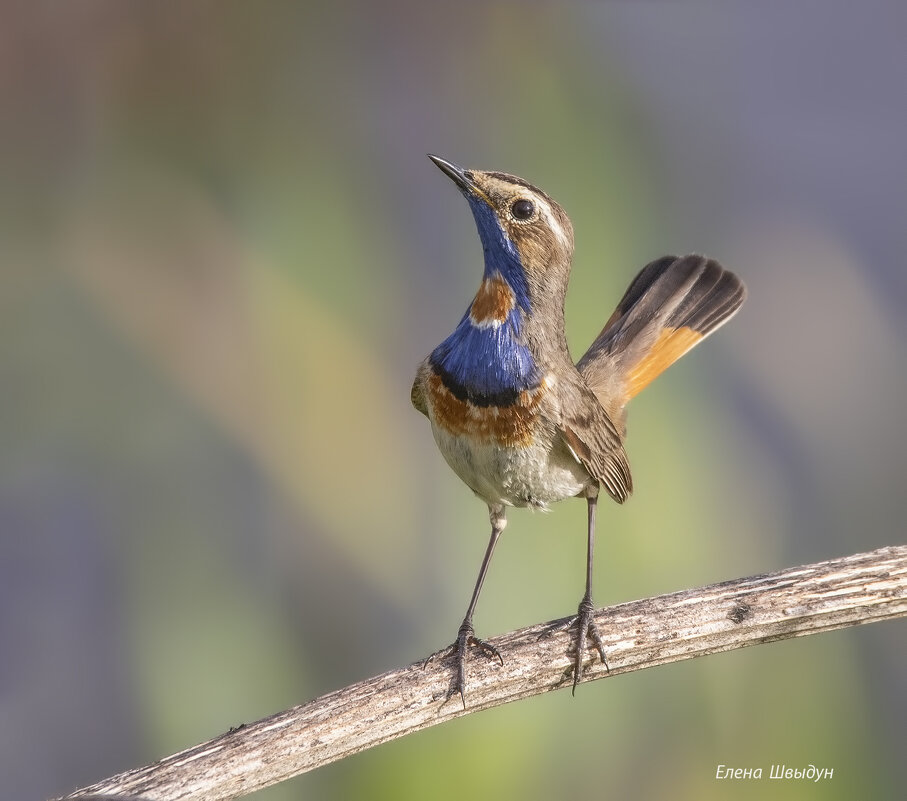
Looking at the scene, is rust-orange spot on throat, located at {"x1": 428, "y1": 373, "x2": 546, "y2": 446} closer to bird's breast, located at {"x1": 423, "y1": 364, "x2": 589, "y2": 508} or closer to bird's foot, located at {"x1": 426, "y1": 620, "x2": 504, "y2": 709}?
bird's breast, located at {"x1": 423, "y1": 364, "x2": 589, "y2": 508}

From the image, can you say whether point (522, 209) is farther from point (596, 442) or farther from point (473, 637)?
point (473, 637)

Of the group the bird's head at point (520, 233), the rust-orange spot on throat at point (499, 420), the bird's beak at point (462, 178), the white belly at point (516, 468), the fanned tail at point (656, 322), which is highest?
the fanned tail at point (656, 322)

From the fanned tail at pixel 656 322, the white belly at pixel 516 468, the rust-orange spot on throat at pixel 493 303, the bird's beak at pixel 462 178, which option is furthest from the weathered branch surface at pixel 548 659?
the bird's beak at pixel 462 178

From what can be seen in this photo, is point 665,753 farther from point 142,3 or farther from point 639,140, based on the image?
point 142,3

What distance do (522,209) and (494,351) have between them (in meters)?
0.34

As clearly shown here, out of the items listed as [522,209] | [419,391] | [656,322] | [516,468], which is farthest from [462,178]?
[656,322]

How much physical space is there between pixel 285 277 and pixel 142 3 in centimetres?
102

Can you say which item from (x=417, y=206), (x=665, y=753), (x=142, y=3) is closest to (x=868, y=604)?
(x=665, y=753)

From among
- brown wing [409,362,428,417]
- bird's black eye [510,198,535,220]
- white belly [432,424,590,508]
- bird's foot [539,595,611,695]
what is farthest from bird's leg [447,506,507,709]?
bird's black eye [510,198,535,220]

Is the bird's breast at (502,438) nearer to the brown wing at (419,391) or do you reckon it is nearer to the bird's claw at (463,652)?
the brown wing at (419,391)

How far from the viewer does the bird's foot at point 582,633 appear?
104 inches

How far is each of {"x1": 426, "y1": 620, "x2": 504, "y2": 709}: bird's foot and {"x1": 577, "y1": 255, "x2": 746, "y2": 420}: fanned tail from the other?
0.85 m

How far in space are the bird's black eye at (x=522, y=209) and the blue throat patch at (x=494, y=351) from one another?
2.0 inches

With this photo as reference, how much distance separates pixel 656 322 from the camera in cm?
346
